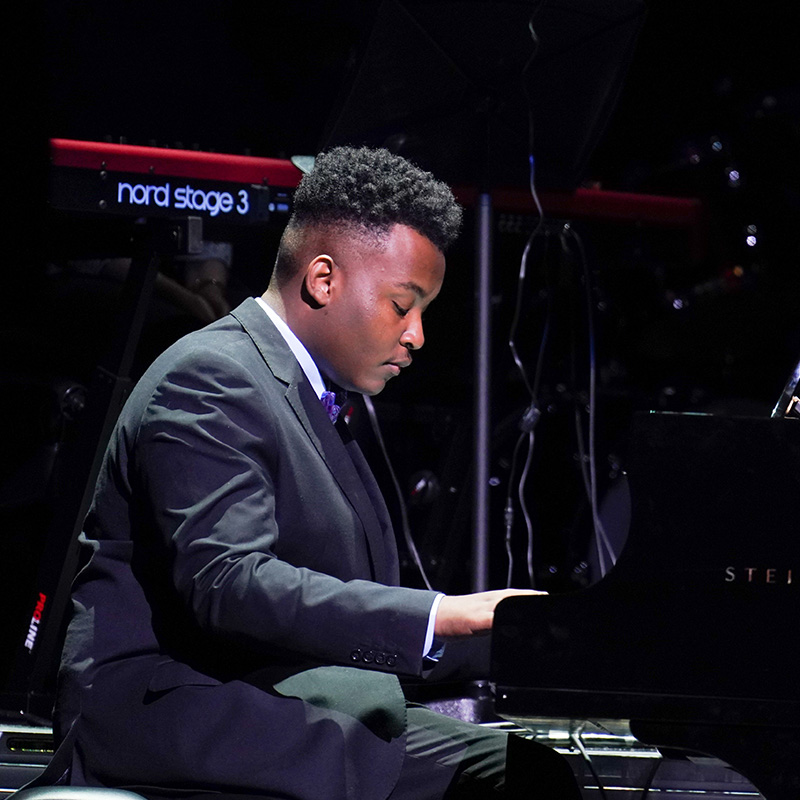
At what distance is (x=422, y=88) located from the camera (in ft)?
10.8

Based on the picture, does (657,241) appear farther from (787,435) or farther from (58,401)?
(787,435)

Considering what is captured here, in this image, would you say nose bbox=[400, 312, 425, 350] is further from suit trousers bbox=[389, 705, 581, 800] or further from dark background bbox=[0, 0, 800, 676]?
dark background bbox=[0, 0, 800, 676]

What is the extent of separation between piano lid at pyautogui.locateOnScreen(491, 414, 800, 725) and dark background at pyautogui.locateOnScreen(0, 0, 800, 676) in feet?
7.63

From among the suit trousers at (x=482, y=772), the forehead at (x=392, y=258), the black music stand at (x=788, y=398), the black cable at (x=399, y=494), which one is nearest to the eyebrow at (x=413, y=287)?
the forehead at (x=392, y=258)

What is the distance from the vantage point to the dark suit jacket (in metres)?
1.63

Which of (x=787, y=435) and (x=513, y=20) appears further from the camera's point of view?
(x=513, y=20)

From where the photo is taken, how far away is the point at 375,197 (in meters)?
2.04

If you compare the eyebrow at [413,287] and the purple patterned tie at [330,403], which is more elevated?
the eyebrow at [413,287]

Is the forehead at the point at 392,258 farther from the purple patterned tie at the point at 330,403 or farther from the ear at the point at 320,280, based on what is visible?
the purple patterned tie at the point at 330,403

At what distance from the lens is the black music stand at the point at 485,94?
10.4 feet

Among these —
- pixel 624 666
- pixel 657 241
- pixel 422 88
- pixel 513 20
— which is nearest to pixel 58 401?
pixel 422 88

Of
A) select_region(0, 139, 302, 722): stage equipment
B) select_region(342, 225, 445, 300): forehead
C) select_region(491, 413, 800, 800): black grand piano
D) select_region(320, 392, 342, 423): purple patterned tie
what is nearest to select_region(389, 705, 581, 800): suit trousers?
select_region(491, 413, 800, 800): black grand piano

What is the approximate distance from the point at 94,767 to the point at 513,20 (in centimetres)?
233

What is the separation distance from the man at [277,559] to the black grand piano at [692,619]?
0.43 feet
